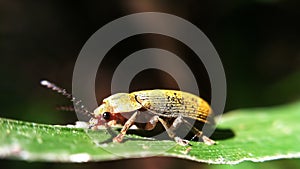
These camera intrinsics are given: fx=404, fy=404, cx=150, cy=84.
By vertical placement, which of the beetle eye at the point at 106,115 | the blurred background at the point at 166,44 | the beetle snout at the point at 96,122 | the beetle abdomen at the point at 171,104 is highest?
the blurred background at the point at 166,44

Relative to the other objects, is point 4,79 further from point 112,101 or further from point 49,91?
point 112,101

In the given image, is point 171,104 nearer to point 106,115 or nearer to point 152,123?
point 152,123

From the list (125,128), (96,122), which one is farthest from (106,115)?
(125,128)

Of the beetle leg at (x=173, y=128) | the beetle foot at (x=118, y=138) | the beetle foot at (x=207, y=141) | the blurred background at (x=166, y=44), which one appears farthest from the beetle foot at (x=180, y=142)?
the blurred background at (x=166, y=44)

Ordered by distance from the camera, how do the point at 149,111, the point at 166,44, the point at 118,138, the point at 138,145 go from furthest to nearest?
1. the point at 166,44
2. the point at 149,111
3. the point at 118,138
4. the point at 138,145

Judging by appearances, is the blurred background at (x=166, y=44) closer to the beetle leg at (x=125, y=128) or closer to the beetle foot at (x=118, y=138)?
the beetle leg at (x=125, y=128)

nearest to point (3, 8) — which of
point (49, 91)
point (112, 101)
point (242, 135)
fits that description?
point (49, 91)
